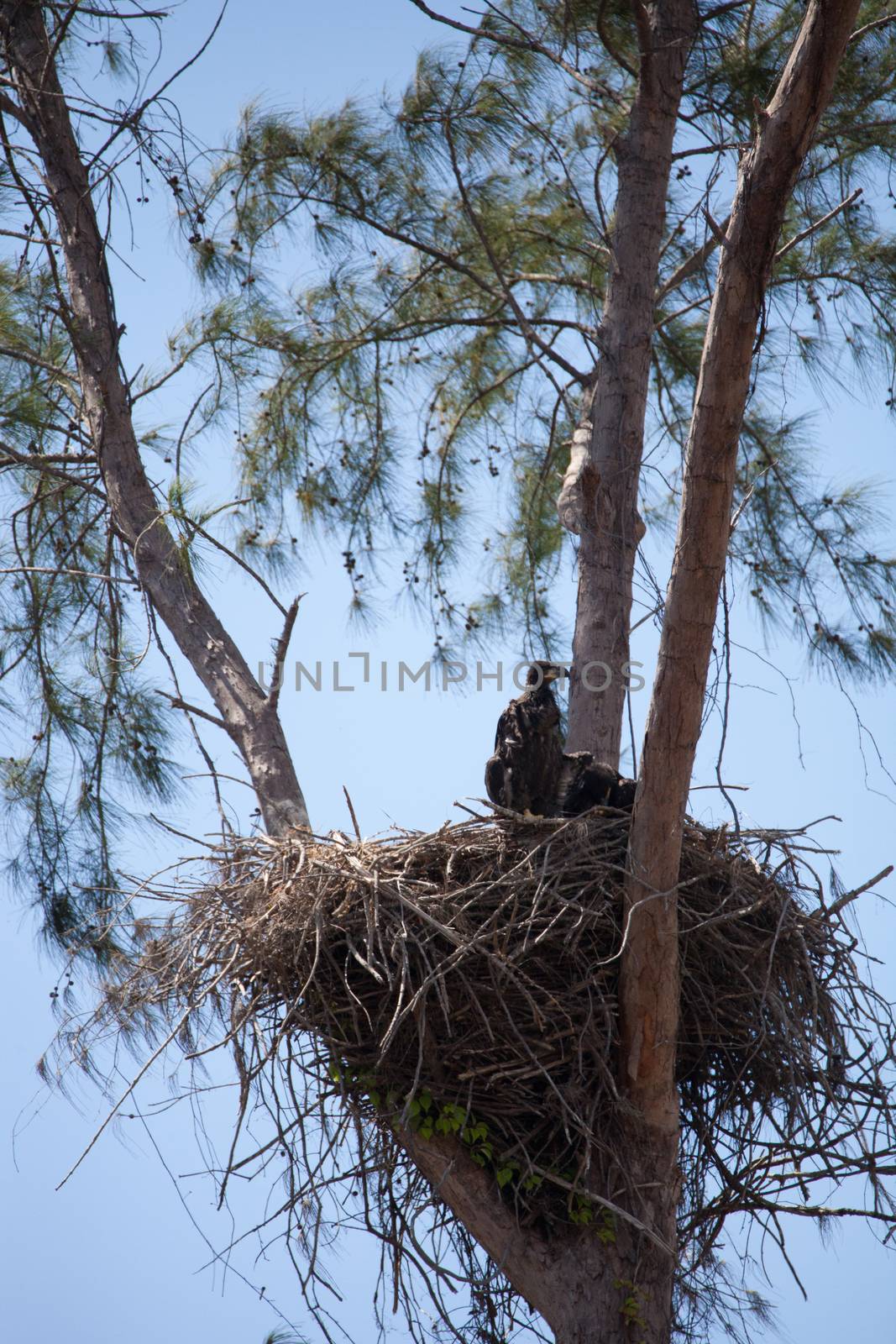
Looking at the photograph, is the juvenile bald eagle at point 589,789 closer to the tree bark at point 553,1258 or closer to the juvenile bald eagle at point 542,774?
the juvenile bald eagle at point 542,774

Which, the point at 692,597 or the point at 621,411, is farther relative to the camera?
the point at 621,411

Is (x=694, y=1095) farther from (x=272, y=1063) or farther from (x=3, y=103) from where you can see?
(x=3, y=103)

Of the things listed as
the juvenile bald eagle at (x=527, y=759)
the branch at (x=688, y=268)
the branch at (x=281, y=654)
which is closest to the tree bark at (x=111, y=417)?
the branch at (x=281, y=654)

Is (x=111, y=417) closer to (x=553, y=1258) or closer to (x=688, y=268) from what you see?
(x=688, y=268)

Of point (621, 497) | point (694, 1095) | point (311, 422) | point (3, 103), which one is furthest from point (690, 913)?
point (3, 103)

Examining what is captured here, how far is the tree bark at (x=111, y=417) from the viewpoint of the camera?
4.27 m

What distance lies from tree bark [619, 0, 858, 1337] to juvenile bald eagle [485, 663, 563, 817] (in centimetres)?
49

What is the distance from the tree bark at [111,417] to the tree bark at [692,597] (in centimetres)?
131

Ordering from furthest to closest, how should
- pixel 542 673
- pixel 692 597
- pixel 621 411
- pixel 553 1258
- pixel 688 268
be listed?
pixel 688 268 → pixel 621 411 → pixel 542 673 → pixel 553 1258 → pixel 692 597

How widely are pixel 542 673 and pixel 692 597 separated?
956mm

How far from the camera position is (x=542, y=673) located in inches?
157

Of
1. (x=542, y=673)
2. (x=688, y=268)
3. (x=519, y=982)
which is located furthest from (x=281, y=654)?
(x=688, y=268)

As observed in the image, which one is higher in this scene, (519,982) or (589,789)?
(589,789)

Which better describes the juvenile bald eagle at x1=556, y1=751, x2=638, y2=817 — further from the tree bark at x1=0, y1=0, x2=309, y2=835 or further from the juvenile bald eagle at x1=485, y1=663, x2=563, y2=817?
the tree bark at x1=0, y1=0, x2=309, y2=835
